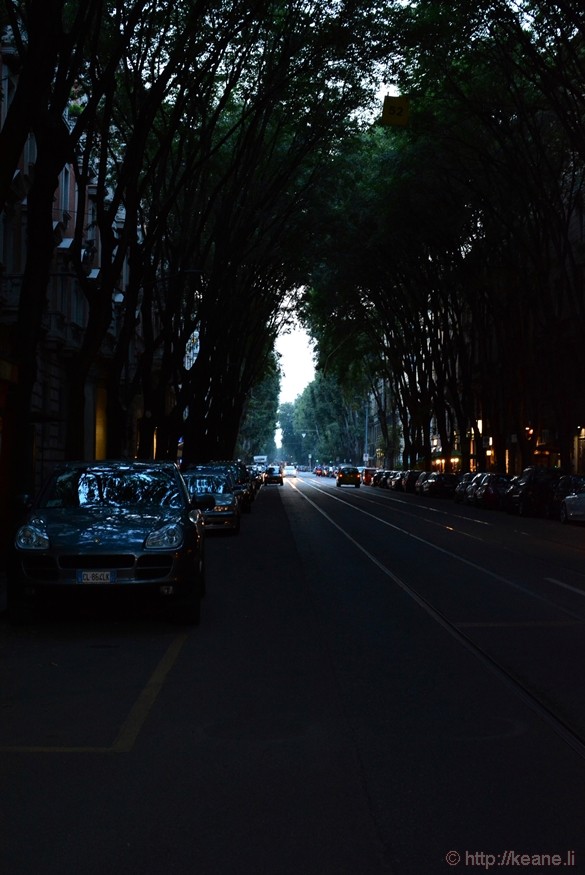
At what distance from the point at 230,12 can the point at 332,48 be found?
3.19 m

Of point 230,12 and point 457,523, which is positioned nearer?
point 230,12

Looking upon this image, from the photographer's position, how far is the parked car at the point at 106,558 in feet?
33.6

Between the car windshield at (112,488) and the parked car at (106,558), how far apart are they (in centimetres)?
→ 20

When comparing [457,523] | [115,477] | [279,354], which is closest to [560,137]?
[457,523]

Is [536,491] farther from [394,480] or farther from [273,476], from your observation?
[273,476]

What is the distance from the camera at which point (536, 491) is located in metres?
37.0

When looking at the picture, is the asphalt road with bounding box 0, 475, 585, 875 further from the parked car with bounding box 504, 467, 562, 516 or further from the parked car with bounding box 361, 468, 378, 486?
the parked car with bounding box 361, 468, 378, 486

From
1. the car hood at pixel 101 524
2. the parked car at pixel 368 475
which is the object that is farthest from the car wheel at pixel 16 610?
the parked car at pixel 368 475

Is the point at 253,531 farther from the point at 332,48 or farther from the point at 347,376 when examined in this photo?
the point at 347,376

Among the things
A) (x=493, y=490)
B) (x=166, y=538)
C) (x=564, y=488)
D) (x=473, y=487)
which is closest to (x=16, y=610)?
(x=166, y=538)

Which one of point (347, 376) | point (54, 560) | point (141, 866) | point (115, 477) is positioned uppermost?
point (347, 376)

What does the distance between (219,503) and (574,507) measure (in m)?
12.1

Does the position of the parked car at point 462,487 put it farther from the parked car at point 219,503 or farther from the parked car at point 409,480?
the parked car at point 219,503

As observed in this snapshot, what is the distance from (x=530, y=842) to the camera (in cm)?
460
